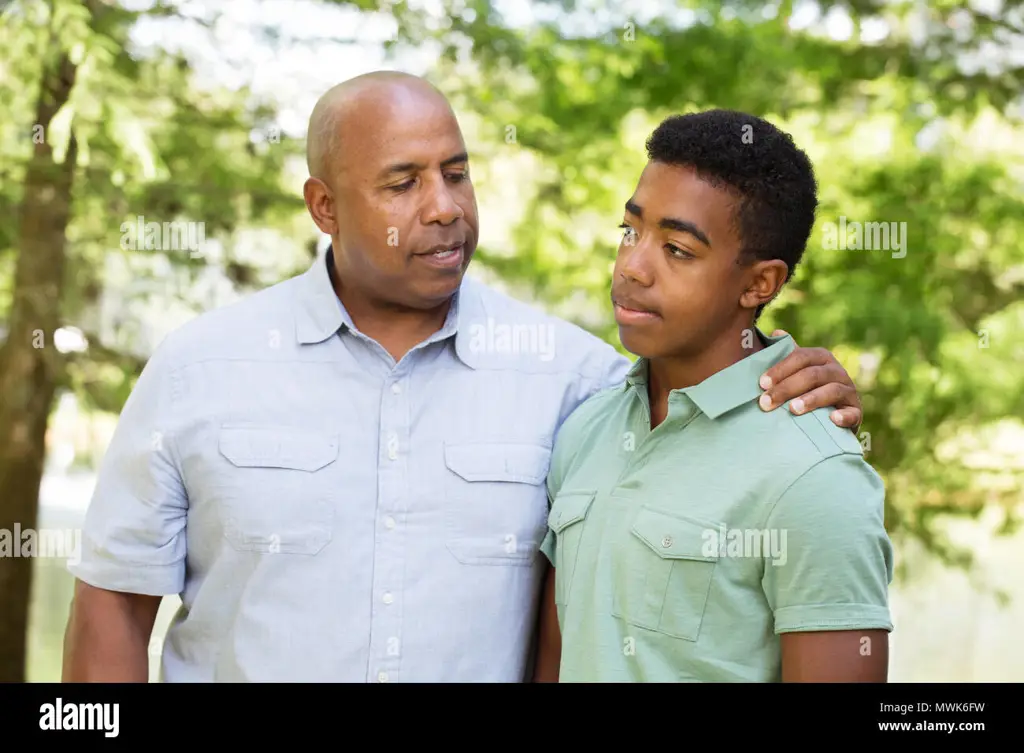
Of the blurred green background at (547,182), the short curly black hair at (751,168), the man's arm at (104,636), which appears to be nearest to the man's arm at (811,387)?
the short curly black hair at (751,168)

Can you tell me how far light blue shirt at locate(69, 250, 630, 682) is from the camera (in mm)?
1822

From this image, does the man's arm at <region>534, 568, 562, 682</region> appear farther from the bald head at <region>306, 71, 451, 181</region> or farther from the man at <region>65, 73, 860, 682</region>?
the bald head at <region>306, 71, 451, 181</region>

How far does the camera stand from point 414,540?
1.83m

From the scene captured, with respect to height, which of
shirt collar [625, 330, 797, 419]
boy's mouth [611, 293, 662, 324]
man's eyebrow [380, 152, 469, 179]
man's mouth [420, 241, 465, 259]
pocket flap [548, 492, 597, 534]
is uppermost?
man's eyebrow [380, 152, 469, 179]

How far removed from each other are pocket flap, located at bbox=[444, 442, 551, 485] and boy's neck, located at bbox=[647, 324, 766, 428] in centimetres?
24

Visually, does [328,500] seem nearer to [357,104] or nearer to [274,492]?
[274,492]

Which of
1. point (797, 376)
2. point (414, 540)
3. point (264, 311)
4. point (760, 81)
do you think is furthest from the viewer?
point (760, 81)

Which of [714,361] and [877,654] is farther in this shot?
[714,361]

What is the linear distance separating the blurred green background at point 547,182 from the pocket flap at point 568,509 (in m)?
2.82

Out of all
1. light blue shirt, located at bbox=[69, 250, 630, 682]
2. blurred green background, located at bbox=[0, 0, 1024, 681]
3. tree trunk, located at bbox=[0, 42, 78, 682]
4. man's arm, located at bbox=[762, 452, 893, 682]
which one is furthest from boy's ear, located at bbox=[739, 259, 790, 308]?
tree trunk, located at bbox=[0, 42, 78, 682]

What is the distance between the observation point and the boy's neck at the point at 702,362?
169 centimetres

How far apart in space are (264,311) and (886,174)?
11.9 ft

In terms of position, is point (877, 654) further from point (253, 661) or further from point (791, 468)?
point (253, 661)
